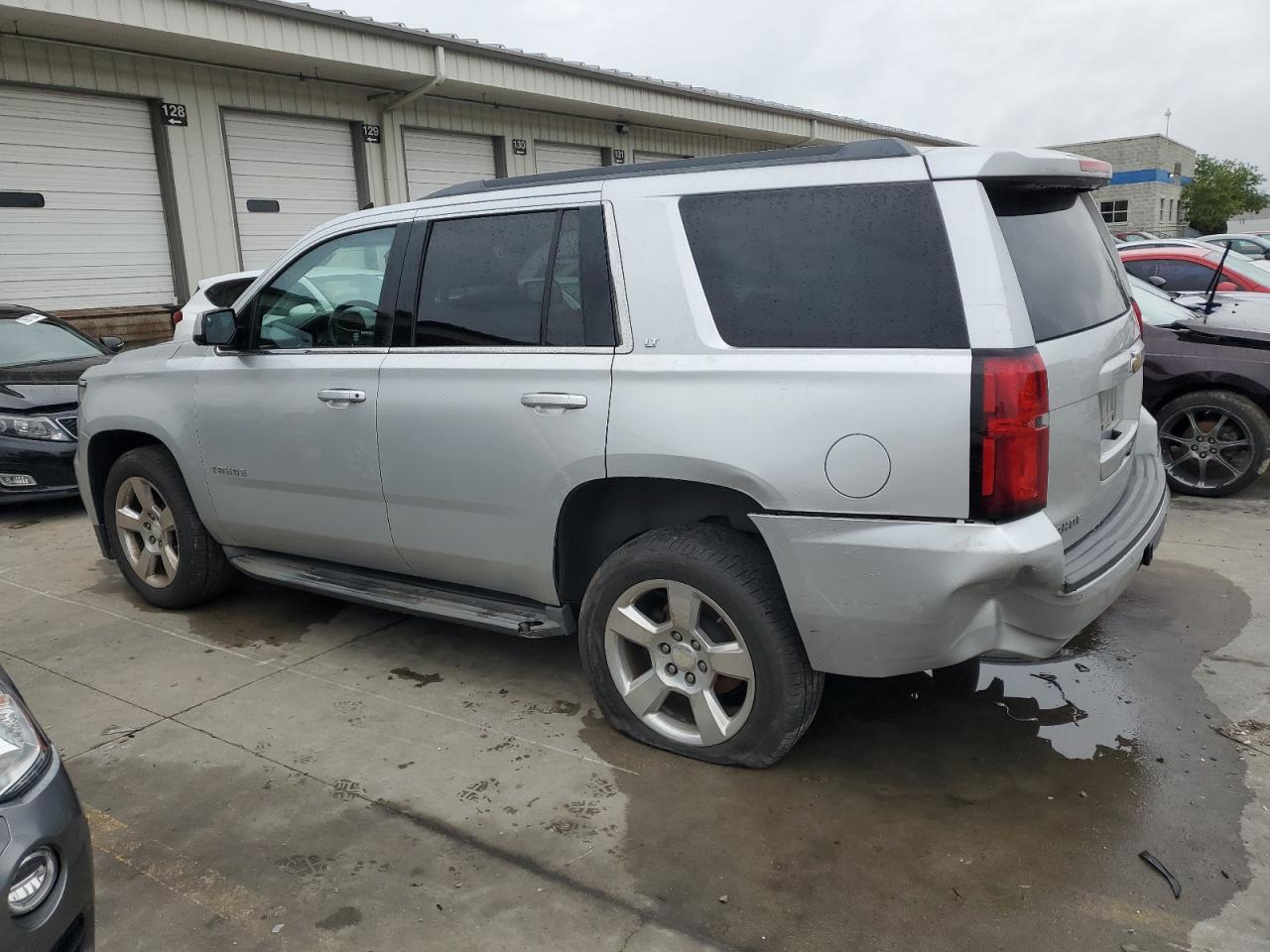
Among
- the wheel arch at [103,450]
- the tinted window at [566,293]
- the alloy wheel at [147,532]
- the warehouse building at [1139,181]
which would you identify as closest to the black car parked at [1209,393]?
the tinted window at [566,293]

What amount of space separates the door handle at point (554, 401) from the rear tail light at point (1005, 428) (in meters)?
1.28

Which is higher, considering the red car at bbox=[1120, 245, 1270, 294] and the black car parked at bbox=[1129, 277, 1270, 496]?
the red car at bbox=[1120, 245, 1270, 294]

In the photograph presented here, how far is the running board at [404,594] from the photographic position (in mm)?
3697

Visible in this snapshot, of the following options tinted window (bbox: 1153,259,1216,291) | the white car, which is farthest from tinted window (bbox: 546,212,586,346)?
tinted window (bbox: 1153,259,1216,291)

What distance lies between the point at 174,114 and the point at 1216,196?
64.5m

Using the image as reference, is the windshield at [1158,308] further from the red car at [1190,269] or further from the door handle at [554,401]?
the door handle at [554,401]

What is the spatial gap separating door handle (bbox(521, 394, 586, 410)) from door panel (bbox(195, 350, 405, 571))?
791 millimetres

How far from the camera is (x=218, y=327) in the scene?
4.36 meters

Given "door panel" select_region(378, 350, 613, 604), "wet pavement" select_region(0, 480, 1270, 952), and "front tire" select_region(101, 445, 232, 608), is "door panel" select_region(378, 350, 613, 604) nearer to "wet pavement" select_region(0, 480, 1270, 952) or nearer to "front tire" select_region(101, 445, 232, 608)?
"wet pavement" select_region(0, 480, 1270, 952)

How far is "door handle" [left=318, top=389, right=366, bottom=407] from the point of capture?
155 inches

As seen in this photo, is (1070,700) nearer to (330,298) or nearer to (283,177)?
(330,298)

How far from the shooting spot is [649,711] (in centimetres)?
346

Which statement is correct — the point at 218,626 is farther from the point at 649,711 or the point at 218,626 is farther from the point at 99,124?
the point at 99,124

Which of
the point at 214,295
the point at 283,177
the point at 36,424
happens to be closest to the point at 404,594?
the point at 36,424
